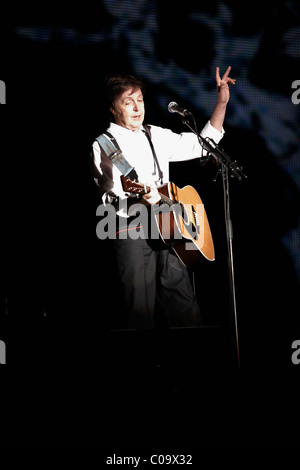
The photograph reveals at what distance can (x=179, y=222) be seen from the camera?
2479 mm

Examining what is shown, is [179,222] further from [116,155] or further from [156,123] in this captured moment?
[156,123]

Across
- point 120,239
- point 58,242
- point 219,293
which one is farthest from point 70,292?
point 219,293

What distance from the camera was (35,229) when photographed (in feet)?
10.1

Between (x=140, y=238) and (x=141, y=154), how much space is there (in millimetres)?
522

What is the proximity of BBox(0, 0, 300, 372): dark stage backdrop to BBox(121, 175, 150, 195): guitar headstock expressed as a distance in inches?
34.1

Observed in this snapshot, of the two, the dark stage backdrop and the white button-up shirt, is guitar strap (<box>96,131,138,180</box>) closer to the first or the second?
the white button-up shirt

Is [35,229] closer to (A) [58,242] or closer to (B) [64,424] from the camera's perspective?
(A) [58,242]

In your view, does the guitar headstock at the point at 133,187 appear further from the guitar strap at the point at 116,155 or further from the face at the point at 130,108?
the face at the point at 130,108

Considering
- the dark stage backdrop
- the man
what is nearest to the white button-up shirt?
the man

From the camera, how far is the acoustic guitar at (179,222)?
2.45 metres

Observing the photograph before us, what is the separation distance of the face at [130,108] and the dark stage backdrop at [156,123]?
27 cm
